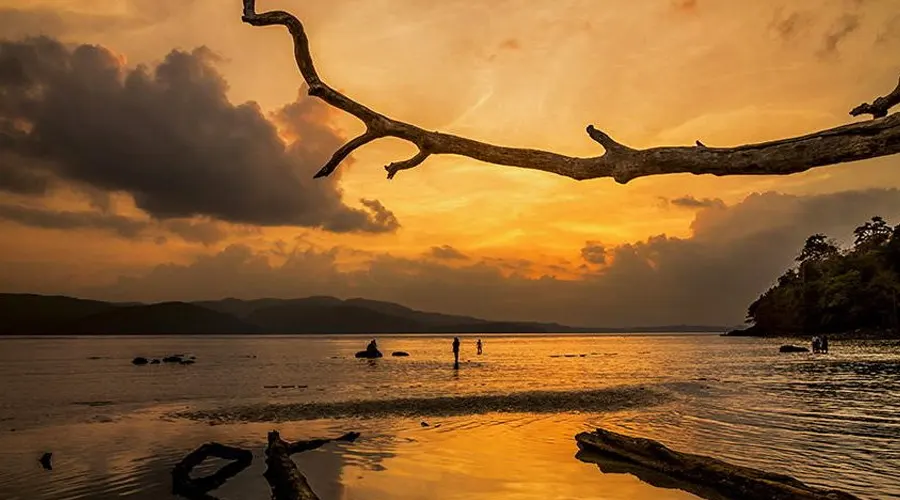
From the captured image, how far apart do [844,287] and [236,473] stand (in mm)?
139300

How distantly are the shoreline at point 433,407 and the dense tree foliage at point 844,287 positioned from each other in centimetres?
10386

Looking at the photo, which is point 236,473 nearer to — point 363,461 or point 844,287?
point 363,461

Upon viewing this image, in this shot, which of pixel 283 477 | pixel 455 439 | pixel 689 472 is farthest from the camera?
pixel 455 439

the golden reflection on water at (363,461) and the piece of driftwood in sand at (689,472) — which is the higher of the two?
the piece of driftwood in sand at (689,472)

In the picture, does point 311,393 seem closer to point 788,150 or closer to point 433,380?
point 433,380

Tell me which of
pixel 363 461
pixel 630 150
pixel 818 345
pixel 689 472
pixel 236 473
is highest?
pixel 630 150

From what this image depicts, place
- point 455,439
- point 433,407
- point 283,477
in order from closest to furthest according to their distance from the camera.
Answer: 1. point 283,477
2. point 455,439
3. point 433,407

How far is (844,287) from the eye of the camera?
128 metres

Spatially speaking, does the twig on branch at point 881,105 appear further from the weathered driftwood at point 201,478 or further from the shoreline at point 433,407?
the shoreline at point 433,407

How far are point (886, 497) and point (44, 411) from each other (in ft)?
113

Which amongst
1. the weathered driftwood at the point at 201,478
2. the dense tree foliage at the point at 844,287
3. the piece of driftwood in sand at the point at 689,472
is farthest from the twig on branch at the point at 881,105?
the dense tree foliage at the point at 844,287

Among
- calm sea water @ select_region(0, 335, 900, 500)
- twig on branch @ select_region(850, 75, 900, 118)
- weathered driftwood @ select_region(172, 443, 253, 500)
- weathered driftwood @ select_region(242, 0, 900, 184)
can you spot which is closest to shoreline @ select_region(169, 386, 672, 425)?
calm sea water @ select_region(0, 335, 900, 500)

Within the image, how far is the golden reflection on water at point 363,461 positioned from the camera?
14.2 m

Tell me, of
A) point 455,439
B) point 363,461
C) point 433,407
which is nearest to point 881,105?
point 363,461
